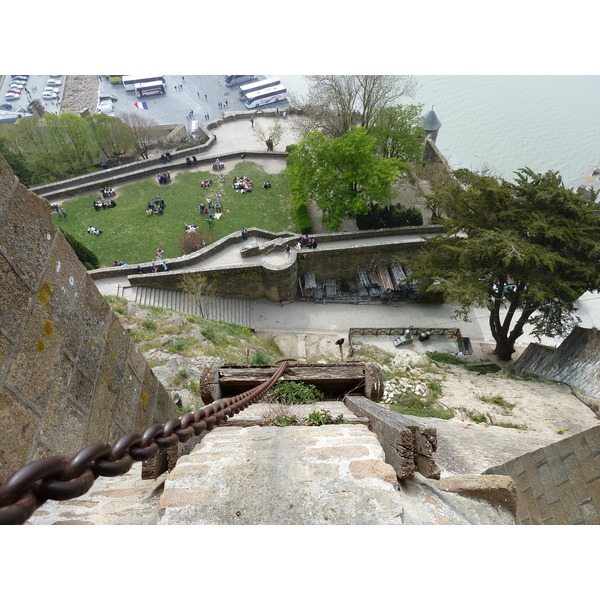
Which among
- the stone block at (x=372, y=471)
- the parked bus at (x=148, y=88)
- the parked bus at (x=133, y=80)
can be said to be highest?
the parked bus at (x=133, y=80)

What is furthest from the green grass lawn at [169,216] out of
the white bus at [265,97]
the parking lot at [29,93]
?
the parking lot at [29,93]

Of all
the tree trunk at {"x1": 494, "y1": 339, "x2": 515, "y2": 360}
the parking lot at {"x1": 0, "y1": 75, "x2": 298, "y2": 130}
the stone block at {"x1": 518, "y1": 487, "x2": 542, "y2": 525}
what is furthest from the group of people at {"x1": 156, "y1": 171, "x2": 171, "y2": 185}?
the stone block at {"x1": 518, "y1": 487, "x2": 542, "y2": 525}

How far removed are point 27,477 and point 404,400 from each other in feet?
30.5

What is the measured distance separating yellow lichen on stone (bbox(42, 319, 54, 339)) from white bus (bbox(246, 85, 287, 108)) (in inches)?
1821

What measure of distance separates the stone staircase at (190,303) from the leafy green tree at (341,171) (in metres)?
6.30

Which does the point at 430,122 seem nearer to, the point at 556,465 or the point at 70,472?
the point at 556,465

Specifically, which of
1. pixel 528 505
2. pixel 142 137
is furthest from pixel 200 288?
pixel 142 137

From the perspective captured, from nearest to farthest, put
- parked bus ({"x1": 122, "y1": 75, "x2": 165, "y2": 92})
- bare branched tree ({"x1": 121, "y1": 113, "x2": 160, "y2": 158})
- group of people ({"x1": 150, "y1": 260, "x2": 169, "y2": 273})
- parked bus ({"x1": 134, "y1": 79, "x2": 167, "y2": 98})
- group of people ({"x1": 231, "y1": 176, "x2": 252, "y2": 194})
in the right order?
1. group of people ({"x1": 150, "y1": 260, "x2": 169, "y2": 273})
2. group of people ({"x1": 231, "y1": 176, "x2": 252, "y2": 194})
3. bare branched tree ({"x1": 121, "y1": 113, "x2": 160, "y2": 158})
4. parked bus ({"x1": 134, "y1": 79, "x2": 167, "y2": 98})
5. parked bus ({"x1": 122, "y1": 75, "x2": 165, "y2": 92})

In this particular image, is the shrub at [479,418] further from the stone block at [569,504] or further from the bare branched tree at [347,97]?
the bare branched tree at [347,97]

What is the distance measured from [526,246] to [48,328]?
12.2 m

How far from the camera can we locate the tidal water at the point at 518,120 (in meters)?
29.7

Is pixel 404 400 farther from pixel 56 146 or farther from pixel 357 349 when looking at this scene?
pixel 56 146

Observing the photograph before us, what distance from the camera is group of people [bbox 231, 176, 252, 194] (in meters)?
23.4

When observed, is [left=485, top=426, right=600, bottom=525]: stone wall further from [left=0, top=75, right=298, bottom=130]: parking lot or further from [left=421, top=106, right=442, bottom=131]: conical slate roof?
[left=0, top=75, right=298, bottom=130]: parking lot
